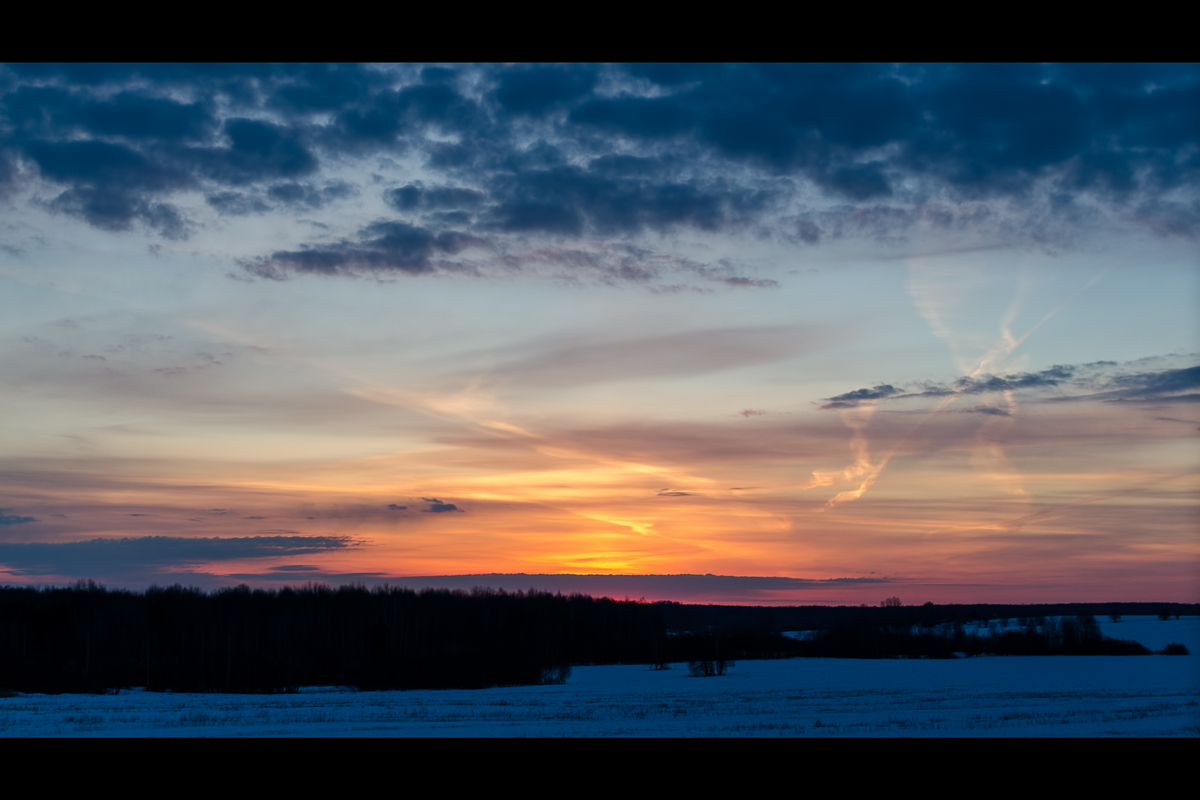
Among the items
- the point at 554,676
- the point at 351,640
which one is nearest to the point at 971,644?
the point at 554,676

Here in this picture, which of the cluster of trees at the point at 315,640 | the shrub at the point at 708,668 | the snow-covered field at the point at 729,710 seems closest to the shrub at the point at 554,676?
the cluster of trees at the point at 315,640

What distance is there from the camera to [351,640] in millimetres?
76125

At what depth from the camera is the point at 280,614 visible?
79625mm

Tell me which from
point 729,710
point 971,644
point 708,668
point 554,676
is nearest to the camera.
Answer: point 729,710

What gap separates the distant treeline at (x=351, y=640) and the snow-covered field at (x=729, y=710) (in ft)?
50.3

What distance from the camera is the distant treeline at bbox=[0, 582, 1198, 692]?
54844 mm

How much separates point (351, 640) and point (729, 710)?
183 feet

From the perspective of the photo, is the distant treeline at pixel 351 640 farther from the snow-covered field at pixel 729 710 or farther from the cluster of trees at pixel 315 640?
the snow-covered field at pixel 729 710

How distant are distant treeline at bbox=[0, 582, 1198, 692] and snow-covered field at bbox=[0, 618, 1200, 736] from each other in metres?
15.3

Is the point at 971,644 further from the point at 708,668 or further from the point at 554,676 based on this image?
the point at 554,676

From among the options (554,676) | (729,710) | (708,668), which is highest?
(729,710)
